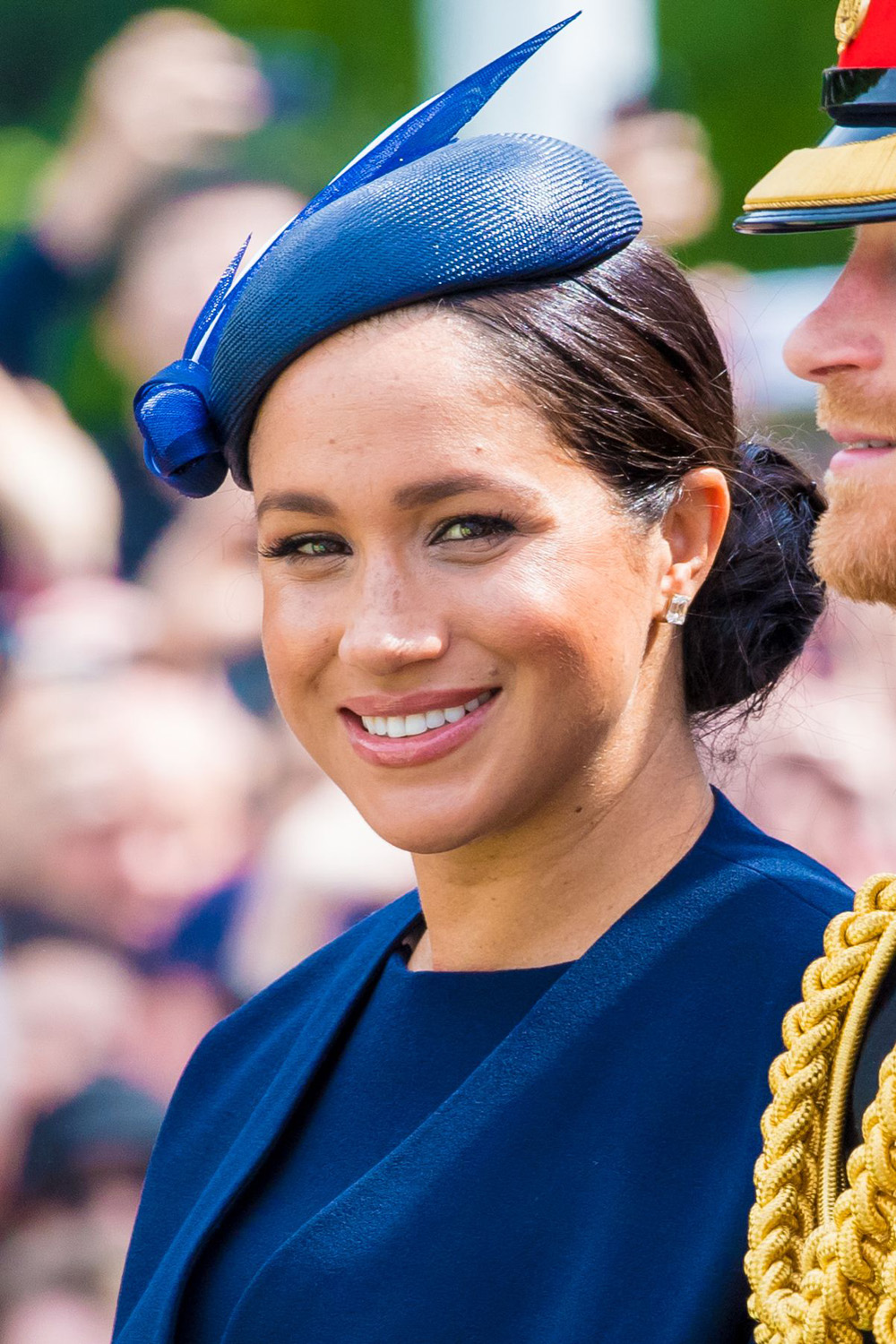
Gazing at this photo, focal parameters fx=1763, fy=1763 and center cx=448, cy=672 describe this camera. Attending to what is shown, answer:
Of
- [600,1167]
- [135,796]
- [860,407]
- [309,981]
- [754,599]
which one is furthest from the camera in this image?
[135,796]

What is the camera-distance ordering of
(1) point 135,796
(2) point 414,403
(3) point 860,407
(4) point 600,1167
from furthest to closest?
1. (1) point 135,796
2. (2) point 414,403
3. (4) point 600,1167
4. (3) point 860,407

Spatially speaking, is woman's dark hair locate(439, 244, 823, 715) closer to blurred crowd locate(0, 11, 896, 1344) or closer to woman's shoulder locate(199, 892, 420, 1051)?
woman's shoulder locate(199, 892, 420, 1051)

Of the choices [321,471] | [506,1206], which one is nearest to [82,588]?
[321,471]

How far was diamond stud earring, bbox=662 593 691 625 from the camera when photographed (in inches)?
72.9

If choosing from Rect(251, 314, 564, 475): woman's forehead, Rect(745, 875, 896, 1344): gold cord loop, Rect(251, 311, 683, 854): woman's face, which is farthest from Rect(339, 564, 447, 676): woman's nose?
Rect(745, 875, 896, 1344): gold cord loop

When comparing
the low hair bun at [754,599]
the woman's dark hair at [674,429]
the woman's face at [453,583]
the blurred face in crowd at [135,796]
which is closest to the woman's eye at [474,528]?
the woman's face at [453,583]

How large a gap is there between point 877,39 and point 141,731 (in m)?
2.23

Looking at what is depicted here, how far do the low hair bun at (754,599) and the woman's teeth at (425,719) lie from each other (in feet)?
1.05

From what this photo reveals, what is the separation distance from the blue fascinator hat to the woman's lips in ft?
1.27

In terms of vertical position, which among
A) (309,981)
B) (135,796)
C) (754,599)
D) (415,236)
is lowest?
(135,796)

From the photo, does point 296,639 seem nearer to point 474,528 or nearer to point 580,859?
point 474,528

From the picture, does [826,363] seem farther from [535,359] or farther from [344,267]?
[344,267]

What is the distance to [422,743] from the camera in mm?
1770

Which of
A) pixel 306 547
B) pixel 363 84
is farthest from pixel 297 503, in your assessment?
pixel 363 84
